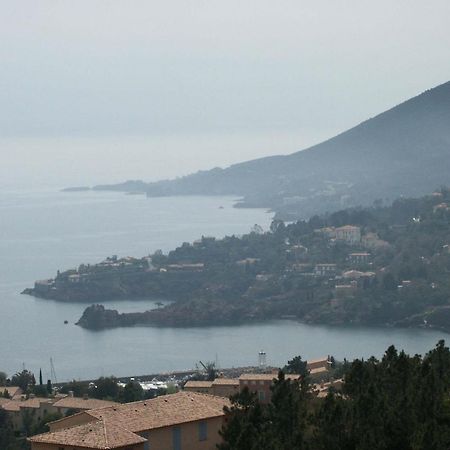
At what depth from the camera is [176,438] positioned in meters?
12.8

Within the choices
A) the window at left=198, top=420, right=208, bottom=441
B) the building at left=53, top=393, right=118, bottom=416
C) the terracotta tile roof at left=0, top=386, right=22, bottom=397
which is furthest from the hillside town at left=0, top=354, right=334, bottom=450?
the terracotta tile roof at left=0, top=386, right=22, bottom=397

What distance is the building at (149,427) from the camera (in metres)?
11.8

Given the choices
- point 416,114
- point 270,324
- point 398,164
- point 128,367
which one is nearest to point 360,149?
point 416,114

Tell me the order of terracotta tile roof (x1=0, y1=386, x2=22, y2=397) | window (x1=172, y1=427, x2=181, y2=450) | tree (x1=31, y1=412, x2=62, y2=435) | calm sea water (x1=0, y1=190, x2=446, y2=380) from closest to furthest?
window (x1=172, y1=427, x2=181, y2=450), tree (x1=31, y1=412, x2=62, y2=435), terracotta tile roof (x1=0, y1=386, x2=22, y2=397), calm sea water (x1=0, y1=190, x2=446, y2=380)

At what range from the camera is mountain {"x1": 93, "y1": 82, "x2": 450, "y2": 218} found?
257 ft

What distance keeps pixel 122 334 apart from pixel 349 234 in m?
15.5

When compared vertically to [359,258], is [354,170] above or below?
above

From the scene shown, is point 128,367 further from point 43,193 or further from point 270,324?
point 43,193

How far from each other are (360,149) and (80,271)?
55.9 metres

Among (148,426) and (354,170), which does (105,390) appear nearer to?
(148,426)

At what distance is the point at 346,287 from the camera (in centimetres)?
4216

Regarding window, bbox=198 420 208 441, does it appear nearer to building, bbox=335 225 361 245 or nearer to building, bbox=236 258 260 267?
building, bbox=236 258 260 267

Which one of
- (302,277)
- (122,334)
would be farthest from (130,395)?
(302,277)

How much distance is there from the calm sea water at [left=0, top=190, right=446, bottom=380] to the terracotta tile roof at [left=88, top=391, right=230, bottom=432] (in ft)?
53.8
